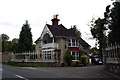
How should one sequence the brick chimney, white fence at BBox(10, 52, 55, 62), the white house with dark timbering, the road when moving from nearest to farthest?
the road → white fence at BBox(10, 52, 55, 62) → the white house with dark timbering → the brick chimney

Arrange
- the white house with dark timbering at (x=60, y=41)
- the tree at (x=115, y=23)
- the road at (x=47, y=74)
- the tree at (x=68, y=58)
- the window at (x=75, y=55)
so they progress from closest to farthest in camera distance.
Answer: the tree at (x=115, y=23) → the road at (x=47, y=74) → the tree at (x=68, y=58) → the white house with dark timbering at (x=60, y=41) → the window at (x=75, y=55)

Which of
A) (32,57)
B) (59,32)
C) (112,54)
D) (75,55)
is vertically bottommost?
(32,57)

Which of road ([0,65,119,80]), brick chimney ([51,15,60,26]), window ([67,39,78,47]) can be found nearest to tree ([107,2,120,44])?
road ([0,65,119,80])

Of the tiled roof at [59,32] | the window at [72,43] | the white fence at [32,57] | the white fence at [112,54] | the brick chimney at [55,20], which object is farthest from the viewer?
the brick chimney at [55,20]

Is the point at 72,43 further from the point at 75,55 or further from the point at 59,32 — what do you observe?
the point at 59,32

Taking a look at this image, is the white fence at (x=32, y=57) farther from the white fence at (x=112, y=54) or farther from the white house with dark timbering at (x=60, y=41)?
the white fence at (x=112, y=54)

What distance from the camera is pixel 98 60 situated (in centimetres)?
3178

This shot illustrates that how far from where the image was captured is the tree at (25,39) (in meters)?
38.9

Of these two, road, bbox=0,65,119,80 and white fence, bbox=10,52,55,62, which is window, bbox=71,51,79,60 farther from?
road, bbox=0,65,119,80

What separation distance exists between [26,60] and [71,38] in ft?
32.4

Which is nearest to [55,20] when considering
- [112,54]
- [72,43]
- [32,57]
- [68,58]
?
[72,43]

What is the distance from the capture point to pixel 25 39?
3919 cm

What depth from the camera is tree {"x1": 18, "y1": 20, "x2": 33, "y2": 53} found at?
38.9m

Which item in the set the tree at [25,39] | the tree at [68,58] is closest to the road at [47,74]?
the tree at [68,58]
